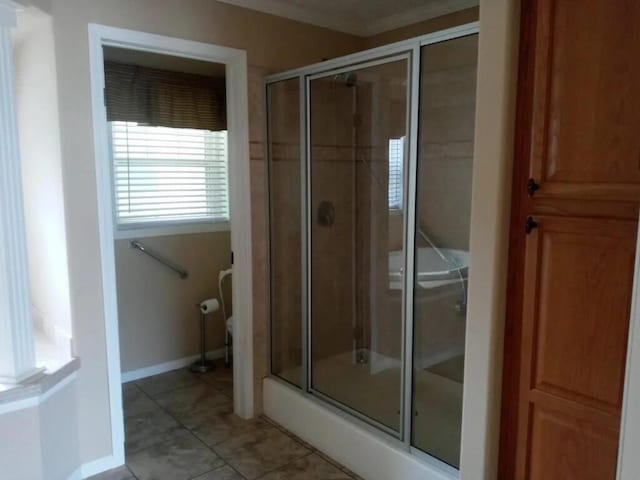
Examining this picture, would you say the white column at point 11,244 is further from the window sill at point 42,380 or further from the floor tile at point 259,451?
the floor tile at point 259,451

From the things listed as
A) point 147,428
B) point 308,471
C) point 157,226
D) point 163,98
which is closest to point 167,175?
point 157,226

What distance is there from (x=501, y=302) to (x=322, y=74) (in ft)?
5.47

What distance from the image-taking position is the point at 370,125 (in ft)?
10.1

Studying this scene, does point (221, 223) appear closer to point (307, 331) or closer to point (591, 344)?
point (307, 331)

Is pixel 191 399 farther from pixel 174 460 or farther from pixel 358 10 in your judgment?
pixel 358 10

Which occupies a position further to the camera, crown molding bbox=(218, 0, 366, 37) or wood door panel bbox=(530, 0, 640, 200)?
crown molding bbox=(218, 0, 366, 37)

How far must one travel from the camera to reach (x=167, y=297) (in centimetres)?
376

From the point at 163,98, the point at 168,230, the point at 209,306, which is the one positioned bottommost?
the point at 209,306

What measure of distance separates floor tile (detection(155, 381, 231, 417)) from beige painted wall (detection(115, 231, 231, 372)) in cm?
44

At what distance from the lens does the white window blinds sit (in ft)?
11.5

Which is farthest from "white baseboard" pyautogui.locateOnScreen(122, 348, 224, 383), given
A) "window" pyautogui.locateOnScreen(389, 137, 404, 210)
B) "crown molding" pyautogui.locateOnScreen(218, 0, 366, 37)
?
"crown molding" pyautogui.locateOnScreen(218, 0, 366, 37)

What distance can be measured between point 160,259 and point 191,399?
1.06 m

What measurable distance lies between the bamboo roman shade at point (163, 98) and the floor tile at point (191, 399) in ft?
6.40

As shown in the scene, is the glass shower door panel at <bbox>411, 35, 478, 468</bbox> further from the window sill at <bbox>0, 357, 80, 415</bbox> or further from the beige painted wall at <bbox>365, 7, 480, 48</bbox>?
the window sill at <bbox>0, 357, 80, 415</bbox>
